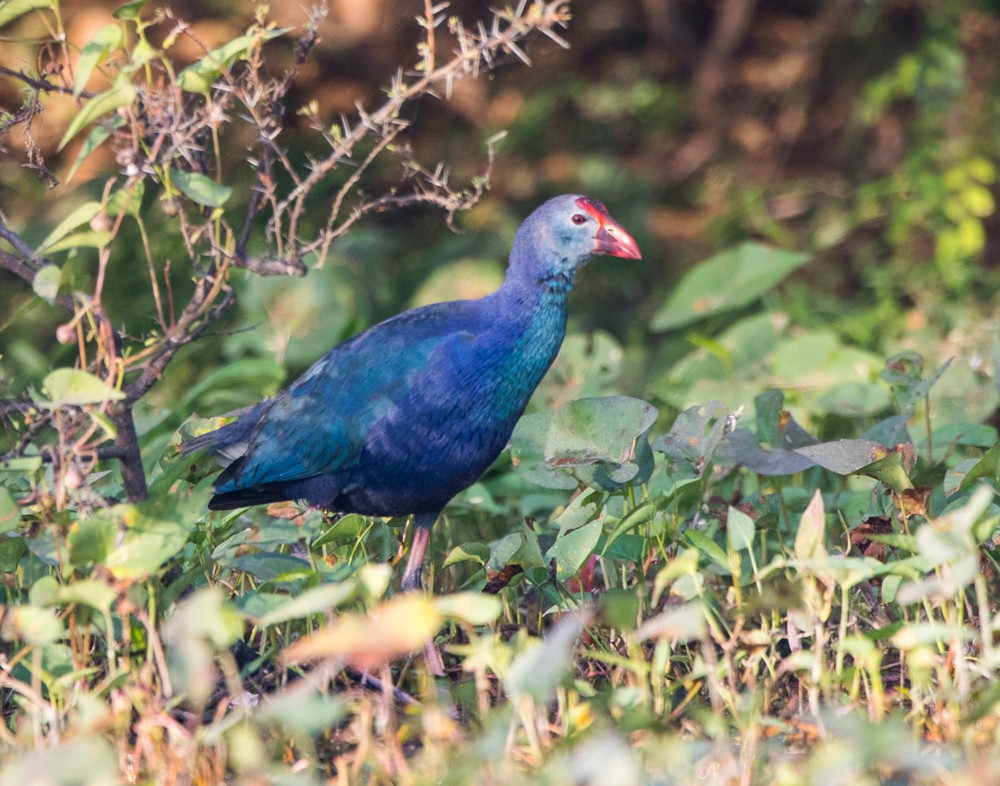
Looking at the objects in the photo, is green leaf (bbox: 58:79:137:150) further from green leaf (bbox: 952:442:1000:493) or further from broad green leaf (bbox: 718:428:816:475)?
green leaf (bbox: 952:442:1000:493)

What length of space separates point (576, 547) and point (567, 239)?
0.74 metres

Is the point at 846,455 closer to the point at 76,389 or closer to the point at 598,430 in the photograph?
the point at 598,430

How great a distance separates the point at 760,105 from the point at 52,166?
3.18 metres

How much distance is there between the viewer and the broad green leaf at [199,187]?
1.87 metres

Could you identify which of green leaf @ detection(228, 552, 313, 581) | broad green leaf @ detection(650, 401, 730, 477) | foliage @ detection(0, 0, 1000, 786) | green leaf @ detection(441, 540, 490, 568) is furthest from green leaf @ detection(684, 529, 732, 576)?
green leaf @ detection(228, 552, 313, 581)

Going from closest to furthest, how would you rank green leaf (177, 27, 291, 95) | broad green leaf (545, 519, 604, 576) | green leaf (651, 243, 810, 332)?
green leaf (177, 27, 291, 95), broad green leaf (545, 519, 604, 576), green leaf (651, 243, 810, 332)

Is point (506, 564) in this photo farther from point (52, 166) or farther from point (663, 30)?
point (663, 30)

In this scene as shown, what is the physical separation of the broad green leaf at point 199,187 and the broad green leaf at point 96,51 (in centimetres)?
18

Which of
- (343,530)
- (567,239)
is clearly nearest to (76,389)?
(343,530)

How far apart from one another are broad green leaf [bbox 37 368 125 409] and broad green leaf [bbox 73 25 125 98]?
0.38 m

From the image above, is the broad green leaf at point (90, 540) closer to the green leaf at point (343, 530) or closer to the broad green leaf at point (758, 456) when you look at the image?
the green leaf at point (343, 530)

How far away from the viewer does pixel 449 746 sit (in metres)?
1.69

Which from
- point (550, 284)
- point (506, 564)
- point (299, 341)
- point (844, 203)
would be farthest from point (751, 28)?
point (506, 564)

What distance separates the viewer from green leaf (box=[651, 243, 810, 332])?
439 cm
